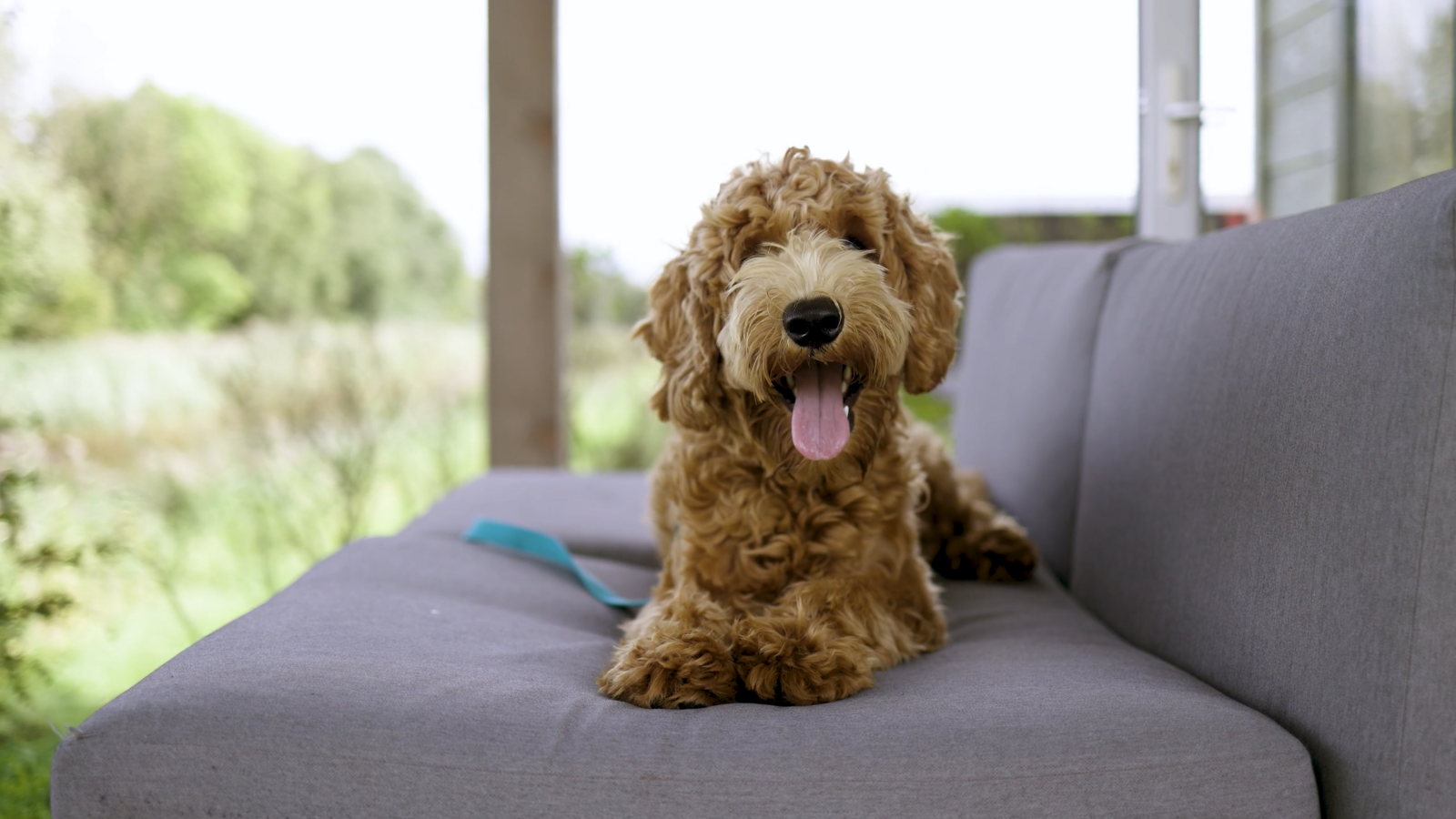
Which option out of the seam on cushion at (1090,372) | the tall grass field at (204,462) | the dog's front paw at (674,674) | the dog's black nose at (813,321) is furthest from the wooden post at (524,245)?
the dog's front paw at (674,674)

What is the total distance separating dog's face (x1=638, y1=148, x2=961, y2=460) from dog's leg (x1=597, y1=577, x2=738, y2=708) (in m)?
0.39

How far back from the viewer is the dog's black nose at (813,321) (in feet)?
5.92

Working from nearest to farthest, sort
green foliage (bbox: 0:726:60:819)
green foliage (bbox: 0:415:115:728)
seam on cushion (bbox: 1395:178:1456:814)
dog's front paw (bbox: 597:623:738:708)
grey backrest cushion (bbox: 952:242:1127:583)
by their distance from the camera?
seam on cushion (bbox: 1395:178:1456:814) < dog's front paw (bbox: 597:623:738:708) < grey backrest cushion (bbox: 952:242:1127:583) < green foliage (bbox: 0:726:60:819) < green foliage (bbox: 0:415:115:728)

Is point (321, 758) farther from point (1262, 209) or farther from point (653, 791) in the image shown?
point (1262, 209)

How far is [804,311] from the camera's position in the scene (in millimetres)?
1803

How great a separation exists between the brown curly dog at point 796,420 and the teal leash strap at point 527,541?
0.43 meters

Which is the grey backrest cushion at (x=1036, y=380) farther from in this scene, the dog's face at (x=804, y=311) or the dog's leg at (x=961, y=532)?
the dog's face at (x=804, y=311)

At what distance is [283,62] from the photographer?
15.3 ft

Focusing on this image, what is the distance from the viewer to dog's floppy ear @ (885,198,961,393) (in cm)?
208

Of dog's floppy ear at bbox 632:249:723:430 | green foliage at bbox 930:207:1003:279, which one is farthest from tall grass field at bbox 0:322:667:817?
dog's floppy ear at bbox 632:249:723:430

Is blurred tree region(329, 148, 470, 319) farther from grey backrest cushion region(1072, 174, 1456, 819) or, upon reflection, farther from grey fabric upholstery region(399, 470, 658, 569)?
grey backrest cushion region(1072, 174, 1456, 819)

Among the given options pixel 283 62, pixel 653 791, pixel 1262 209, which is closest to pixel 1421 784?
pixel 653 791

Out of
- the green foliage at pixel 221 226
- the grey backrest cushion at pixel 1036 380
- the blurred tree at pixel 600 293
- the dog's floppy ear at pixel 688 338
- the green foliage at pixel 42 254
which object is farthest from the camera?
the blurred tree at pixel 600 293

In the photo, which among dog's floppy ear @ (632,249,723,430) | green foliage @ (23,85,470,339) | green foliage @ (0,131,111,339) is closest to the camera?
dog's floppy ear @ (632,249,723,430)
